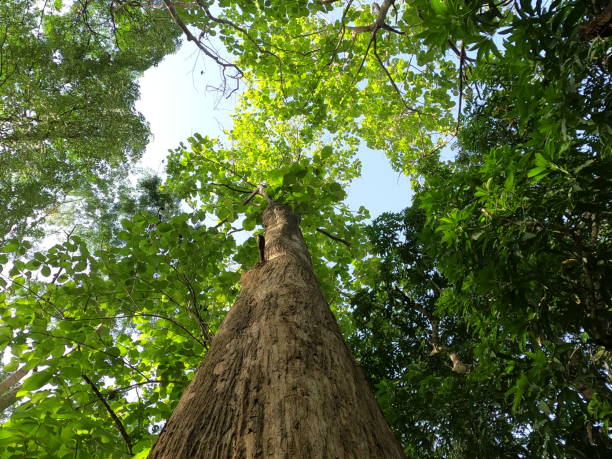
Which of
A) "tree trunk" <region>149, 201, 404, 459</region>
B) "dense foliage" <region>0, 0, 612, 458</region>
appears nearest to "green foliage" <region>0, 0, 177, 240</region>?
"dense foliage" <region>0, 0, 612, 458</region>

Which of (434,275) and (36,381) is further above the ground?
(434,275)

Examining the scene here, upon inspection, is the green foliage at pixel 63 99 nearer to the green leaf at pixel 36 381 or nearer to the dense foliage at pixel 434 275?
the dense foliage at pixel 434 275

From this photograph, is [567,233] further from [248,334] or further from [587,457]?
[248,334]

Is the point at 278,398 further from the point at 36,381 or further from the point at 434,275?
the point at 434,275

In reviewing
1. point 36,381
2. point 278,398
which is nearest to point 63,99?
point 36,381

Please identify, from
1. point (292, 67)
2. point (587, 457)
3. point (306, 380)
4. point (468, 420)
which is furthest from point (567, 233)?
point (292, 67)

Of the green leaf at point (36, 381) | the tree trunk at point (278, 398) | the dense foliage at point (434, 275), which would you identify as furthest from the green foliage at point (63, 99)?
the tree trunk at point (278, 398)

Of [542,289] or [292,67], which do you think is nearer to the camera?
[542,289]

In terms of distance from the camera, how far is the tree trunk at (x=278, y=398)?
83 cm

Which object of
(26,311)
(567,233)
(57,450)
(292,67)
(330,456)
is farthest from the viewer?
(292,67)

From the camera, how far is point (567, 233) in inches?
82.0

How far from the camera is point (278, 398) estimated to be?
0.96 meters

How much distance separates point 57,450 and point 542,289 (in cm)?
306

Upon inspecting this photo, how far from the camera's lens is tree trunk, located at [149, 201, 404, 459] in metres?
0.83
